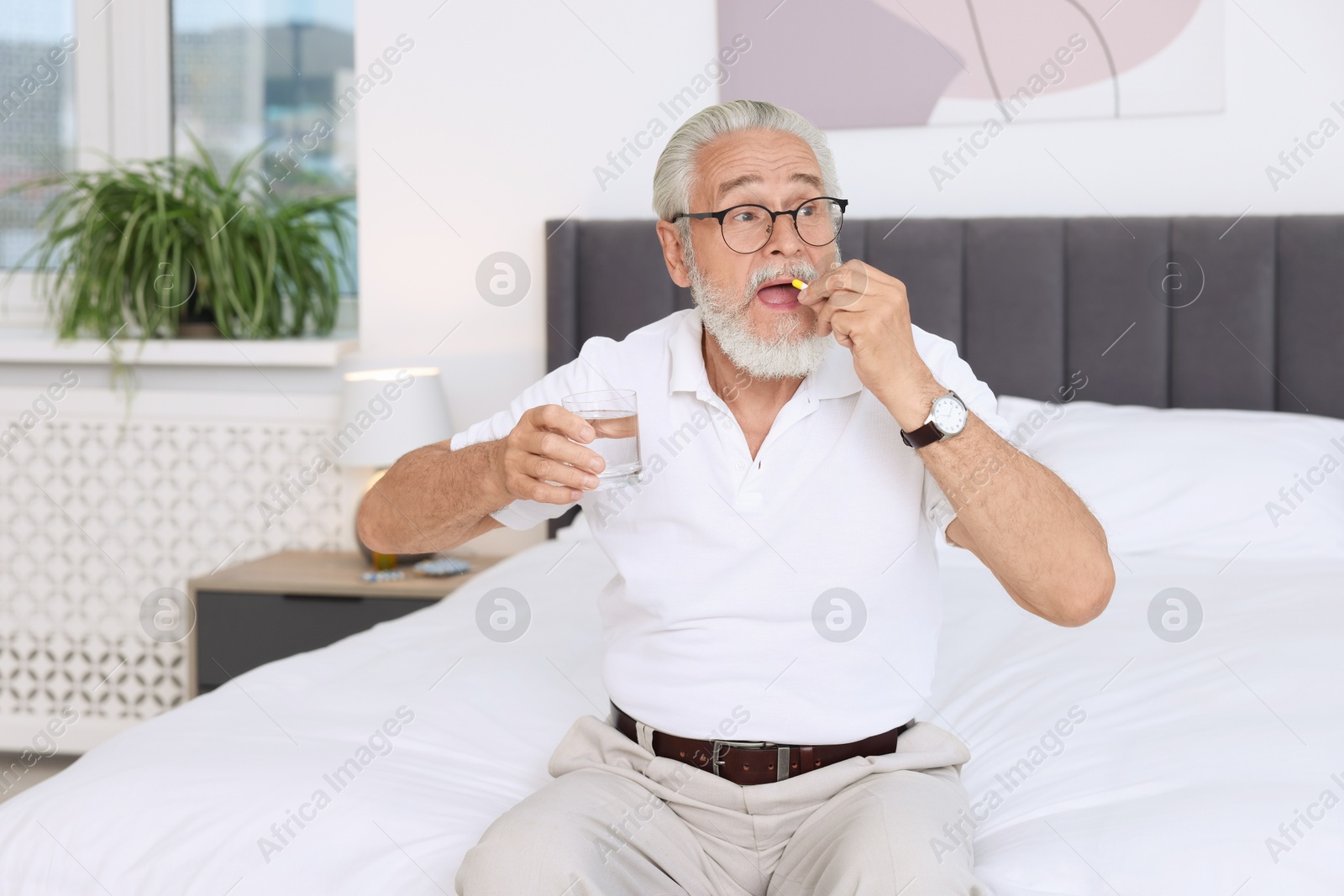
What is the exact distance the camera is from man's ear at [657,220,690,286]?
151 centimetres

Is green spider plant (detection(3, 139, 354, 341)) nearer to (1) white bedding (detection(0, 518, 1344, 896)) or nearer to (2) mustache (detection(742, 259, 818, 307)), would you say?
(1) white bedding (detection(0, 518, 1344, 896))

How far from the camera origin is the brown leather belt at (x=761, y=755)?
3.92ft

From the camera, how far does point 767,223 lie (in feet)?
4.58

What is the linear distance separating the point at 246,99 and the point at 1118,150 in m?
2.39

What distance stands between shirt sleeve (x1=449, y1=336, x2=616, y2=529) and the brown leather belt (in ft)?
1.11

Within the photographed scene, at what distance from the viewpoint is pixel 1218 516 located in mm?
2100

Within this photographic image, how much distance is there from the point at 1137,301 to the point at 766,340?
1.46m

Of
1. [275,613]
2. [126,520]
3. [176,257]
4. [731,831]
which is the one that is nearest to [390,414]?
[275,613]

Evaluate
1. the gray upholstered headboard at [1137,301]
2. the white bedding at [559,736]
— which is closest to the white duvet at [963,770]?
the white bedding at [559,736]

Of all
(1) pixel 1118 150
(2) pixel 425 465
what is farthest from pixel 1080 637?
(1) pixel 1118 150

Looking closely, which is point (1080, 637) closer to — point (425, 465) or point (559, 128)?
point (425, 465)

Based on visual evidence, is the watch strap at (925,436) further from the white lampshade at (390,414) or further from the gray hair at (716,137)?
the white lampshade at (390,414)

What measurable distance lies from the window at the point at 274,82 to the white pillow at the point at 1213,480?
2142 millimetres

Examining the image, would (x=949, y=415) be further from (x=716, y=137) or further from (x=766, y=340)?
(x=716, y=137)
